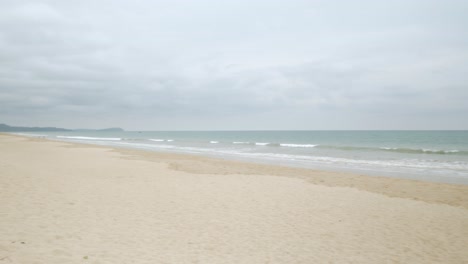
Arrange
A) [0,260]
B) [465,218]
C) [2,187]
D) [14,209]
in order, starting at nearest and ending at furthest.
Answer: [0,260] < [14,209] < [465,218] < [2,187]

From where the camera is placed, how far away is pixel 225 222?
7152 mm

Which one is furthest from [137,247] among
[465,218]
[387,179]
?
[387,179]

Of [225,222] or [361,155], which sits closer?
[225,222]

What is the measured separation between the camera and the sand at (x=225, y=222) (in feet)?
17.3

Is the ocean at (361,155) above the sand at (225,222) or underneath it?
above

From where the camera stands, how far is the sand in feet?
17.3

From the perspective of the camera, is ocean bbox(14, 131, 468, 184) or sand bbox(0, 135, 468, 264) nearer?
sand bbox(0, 135, 468, 264)

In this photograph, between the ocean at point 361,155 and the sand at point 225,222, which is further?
the ocean at point 361,155

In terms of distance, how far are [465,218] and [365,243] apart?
394cm

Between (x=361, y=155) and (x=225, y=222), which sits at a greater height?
(x=361, y=155)

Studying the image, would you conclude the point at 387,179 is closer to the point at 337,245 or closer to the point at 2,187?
the point at 337,245

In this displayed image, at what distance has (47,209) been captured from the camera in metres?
7.39

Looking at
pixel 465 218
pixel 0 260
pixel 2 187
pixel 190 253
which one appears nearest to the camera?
pixel 0 260

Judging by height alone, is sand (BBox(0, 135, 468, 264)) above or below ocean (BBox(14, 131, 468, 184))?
below
